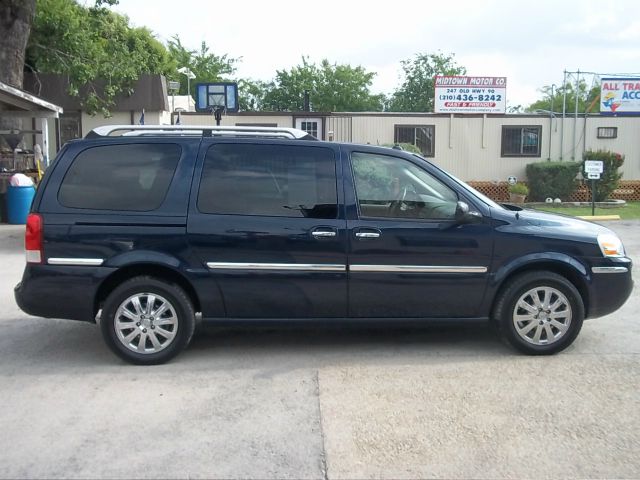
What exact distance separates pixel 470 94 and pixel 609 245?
57.7 feet

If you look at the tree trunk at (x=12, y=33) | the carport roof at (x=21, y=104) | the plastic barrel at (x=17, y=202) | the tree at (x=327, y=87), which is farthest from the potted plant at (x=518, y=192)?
the tree at (x=327, y=87)

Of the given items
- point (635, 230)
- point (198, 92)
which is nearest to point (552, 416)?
point (635, 230)

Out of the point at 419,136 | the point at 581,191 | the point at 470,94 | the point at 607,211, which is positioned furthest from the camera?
the point at 419,136

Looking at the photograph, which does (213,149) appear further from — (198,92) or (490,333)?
(198,92)

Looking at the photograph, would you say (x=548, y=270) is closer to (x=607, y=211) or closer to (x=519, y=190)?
(x=607, y=211)

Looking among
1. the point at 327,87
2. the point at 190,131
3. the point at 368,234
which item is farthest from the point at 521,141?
the point at 327,87

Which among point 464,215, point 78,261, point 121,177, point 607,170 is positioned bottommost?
point 78,261

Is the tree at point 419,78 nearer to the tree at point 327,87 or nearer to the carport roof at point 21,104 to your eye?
the tree at point 327,87

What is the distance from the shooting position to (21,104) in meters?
15.8

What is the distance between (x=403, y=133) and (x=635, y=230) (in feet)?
30.2

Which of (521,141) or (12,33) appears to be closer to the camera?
(12,33)

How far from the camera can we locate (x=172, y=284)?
5273 millimetres

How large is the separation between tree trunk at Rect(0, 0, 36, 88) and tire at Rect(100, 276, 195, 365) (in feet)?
46.7

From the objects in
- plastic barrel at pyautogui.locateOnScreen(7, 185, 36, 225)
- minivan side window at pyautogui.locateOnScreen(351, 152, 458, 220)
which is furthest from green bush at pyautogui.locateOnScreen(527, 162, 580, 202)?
minivan side window at pyautogui.locateOnScreen(351, 152, 458, 220)
